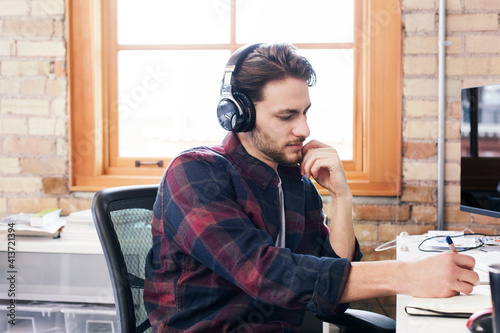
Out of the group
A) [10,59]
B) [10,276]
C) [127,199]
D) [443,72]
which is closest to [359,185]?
[443,72]

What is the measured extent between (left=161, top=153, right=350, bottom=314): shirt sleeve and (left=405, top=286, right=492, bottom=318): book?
0.14 m

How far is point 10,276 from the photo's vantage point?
1766mm

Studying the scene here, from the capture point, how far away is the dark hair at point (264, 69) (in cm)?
117

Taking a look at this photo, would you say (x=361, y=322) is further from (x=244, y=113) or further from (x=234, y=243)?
(x=244, y=113)

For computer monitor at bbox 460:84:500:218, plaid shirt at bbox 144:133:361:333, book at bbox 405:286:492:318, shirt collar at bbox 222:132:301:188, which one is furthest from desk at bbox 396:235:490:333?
computer monitor at bbox 460:84:500:218

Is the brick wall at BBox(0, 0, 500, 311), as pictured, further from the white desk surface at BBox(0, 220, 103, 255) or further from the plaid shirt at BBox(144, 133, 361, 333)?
the plaid shirt at BBox(144, 133, 361, 333)

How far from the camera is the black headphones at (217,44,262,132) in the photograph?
3.78 ft

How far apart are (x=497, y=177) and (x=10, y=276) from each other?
67.1 inches

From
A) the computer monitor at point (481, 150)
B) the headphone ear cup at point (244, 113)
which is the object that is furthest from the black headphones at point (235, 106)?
the computer monitor at point (481, 150)

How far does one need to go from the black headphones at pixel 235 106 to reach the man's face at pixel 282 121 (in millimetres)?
30

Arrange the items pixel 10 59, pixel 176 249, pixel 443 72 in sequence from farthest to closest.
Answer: pixel 10 59 < pixel 443 72 < pixel 176 249

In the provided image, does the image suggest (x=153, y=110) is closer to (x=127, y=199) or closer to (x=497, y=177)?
(x=127, y=199)

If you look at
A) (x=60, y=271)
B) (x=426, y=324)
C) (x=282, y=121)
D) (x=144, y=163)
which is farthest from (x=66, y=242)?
(x=426, y=324)

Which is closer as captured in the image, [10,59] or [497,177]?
[497,177]
